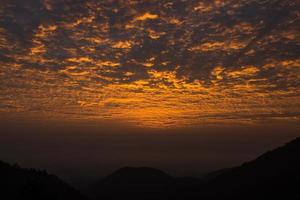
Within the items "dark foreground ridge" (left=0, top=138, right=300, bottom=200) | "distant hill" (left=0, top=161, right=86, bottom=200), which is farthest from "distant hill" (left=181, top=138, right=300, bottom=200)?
"distant hill" (left=0, top=161, right=86, bottom=200)

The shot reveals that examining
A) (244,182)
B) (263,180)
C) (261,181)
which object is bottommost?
(244,182)

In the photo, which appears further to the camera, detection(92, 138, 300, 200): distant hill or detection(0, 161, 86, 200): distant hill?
detection(92, 138, 300, 200): distant hill

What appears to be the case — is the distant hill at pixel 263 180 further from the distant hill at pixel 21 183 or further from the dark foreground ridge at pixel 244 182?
the distant hill at pixel 21 183

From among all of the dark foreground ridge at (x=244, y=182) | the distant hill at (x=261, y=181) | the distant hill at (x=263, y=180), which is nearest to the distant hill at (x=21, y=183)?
the dark foreground ridge at (x=244, y=182)

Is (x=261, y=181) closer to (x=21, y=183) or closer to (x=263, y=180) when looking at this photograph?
(x=263, y=180)

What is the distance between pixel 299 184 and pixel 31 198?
81030 mm

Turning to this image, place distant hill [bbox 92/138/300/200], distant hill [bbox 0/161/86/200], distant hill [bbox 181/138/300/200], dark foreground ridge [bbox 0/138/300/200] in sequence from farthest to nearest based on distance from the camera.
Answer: distant hill [bbox 92/138/300/200] → distant hill [bbox 181/138/300/200] → dark foreground ridge [bbox 0/138/300/200] → distant hill [bbox 0/161/86/200]

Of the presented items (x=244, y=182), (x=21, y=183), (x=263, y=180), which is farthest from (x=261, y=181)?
(x=21, y=183)

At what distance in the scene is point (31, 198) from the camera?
5209 centimetres

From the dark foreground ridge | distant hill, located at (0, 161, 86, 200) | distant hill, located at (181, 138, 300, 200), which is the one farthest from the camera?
distant hill, located at (181, 138, 300, 200)

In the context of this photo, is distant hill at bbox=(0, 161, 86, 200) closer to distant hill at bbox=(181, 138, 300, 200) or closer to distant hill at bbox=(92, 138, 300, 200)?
distant hill at bbox=(92, 138, 300, 200)

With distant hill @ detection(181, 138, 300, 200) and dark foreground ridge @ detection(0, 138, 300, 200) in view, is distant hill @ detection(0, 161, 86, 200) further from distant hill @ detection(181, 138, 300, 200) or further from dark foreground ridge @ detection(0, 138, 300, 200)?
distant hill @ detection(181, 138, 300, 200)

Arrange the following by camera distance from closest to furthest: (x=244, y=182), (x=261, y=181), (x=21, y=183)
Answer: (x=21, y=183) → (x=261, y=181) → (x=244, y=182)

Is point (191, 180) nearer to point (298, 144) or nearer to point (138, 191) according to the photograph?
point (138, 191)
